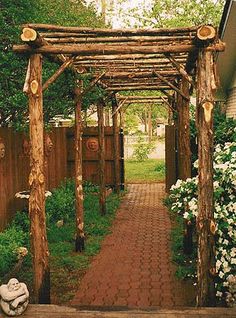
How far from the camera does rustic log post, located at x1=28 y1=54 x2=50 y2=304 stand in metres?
5.47

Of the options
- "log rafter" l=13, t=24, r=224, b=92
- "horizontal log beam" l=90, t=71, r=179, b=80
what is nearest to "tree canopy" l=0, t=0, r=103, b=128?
"log rafter" l=13, t=24, r=224, b=92

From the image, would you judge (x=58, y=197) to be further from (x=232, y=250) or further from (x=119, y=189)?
(x=232, y=250)

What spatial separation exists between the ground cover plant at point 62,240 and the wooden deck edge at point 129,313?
1.37m

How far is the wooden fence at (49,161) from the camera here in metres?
8.98

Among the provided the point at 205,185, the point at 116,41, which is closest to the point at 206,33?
the point at 116,41

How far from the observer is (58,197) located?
38.9ft

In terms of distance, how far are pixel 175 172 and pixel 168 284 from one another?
7755 millimetres

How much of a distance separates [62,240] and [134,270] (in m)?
2.33

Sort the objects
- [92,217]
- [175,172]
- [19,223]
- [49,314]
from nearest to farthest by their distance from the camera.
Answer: [49,314] < [19,223] < [92,217] < [175,172]

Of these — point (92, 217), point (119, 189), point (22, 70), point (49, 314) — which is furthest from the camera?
point (119, 189)

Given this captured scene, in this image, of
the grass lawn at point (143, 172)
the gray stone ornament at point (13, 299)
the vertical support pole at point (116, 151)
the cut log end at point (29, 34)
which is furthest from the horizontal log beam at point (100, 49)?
the grass lawn at point (143, 172)

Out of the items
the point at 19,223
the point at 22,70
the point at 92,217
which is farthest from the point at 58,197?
the point at 22,70

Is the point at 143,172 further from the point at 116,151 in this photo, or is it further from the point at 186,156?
the point at 186,156

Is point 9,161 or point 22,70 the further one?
point 9,161
